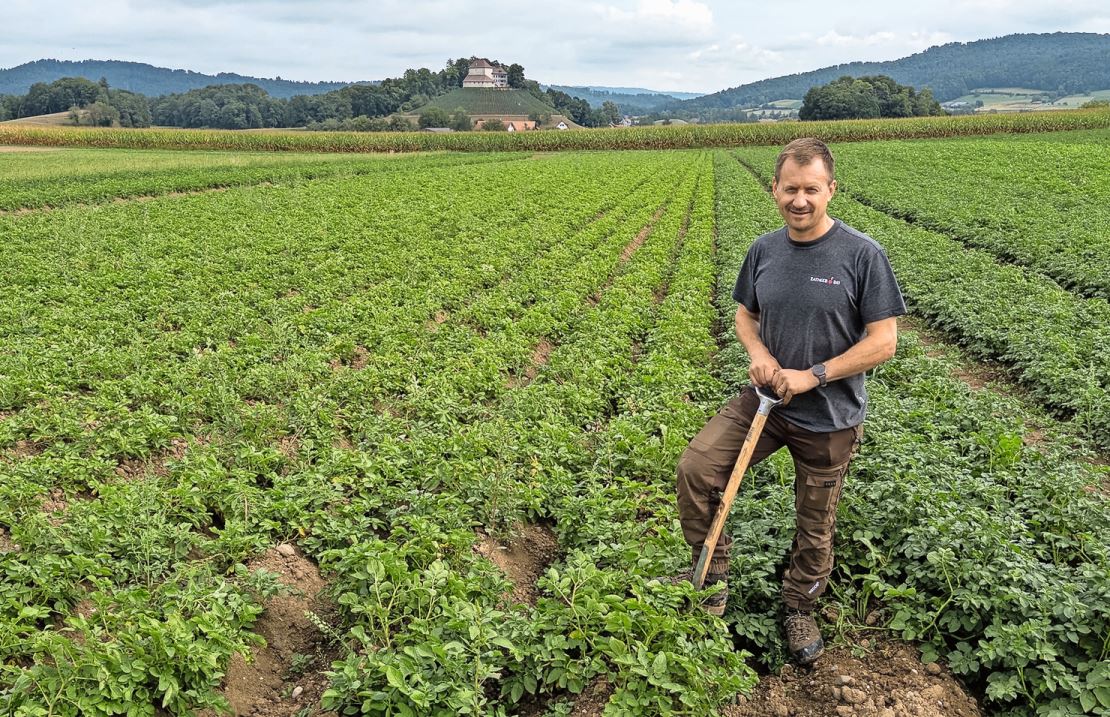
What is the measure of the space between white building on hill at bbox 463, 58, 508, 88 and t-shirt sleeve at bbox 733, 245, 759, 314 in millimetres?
190641

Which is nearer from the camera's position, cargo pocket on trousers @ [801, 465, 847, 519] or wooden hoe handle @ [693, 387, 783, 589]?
wooden hoe handle @ [693, 387, 783, 589]

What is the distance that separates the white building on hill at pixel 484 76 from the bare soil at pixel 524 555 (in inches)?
7470

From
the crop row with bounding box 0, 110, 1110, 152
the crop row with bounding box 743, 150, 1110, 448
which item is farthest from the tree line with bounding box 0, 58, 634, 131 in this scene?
the crop row with bounding box 743, 150, 1110, 448

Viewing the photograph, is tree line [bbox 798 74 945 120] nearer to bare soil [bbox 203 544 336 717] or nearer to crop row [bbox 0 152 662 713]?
crop row [bbox 0 152 662 713]

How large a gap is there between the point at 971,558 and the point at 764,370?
190 cm

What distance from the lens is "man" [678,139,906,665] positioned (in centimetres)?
367

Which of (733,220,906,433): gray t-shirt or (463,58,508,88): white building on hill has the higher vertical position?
(463,58,508,88): white building on hill

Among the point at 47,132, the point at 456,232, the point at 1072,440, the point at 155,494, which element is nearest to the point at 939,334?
the point at 1072,440

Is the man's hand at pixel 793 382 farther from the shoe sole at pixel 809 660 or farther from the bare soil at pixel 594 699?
the bare soil at pixel 594 699

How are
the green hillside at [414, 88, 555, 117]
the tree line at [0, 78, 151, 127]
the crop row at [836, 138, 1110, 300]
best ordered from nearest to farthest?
1. the crop row at [836, 138, 1110, 300]
2. the tree line at [0, 78, 151, 127]
3. the green hillside at [414, 88, 555, 117]

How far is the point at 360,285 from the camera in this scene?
547 inches

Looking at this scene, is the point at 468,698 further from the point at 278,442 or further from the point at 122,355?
the point at 122,355

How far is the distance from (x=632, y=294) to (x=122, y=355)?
26.5 feet

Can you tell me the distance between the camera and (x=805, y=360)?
12.6 feet
